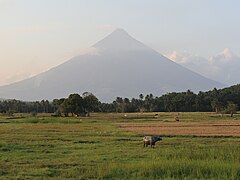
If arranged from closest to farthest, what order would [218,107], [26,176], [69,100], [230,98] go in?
[26,176] < [69,100] < [218,107] < [230,98]

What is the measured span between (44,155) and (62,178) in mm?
7239

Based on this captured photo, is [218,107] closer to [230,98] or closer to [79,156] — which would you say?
[230,98]

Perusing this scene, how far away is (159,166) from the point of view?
1597 centimetres

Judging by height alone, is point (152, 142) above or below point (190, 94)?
below

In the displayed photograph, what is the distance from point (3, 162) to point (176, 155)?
785 centimetres

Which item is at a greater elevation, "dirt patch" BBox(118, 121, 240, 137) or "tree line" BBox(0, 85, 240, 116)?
"tree line" BBox(0, 85, 240, 116)

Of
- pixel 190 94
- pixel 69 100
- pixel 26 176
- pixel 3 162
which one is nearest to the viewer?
pixel 26 176

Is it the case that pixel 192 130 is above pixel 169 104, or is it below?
below

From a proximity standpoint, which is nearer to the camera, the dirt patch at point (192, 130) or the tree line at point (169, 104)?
the dirt patch at point (192, 130)

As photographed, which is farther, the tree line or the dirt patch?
the tree line

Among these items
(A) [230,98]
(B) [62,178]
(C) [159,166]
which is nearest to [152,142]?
(C) [159,166]

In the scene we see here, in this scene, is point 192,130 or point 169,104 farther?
point 169,104

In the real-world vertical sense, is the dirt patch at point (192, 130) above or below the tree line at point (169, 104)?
below

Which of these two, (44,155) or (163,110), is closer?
(44,155)
